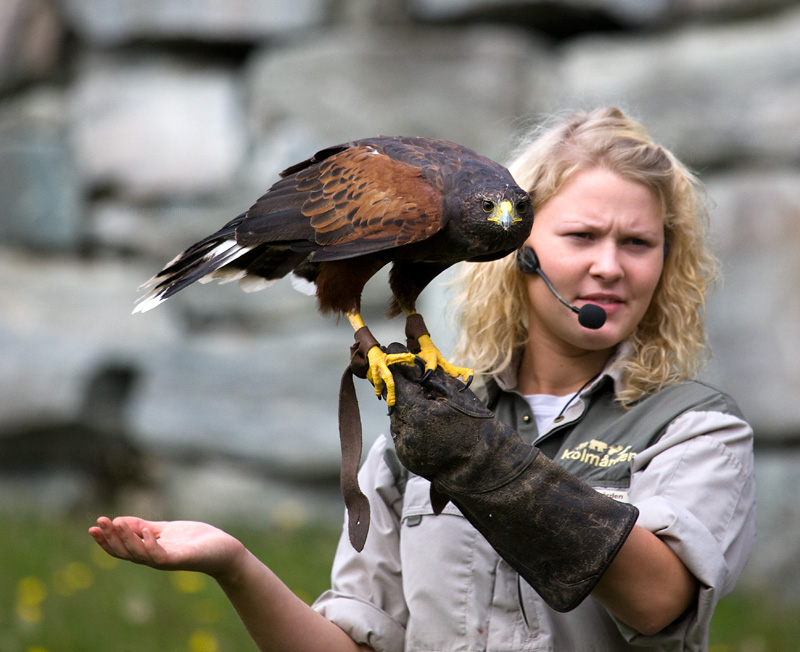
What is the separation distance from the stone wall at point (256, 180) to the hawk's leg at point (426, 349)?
2.24 m

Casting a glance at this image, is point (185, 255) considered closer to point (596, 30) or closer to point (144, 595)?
point (144, 595)

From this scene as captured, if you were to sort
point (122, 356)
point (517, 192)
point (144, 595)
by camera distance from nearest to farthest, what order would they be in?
point (517, 192), point (144, 595), point (122, 356)

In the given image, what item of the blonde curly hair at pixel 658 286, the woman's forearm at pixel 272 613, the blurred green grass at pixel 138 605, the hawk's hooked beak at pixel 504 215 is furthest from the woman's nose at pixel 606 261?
the blurred green grass at pixel 138 605

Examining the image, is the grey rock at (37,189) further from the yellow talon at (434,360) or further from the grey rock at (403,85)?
the yellow talon at (434,360)

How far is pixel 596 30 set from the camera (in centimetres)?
480

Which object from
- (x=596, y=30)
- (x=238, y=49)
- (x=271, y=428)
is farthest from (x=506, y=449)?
(x=238, y=49)

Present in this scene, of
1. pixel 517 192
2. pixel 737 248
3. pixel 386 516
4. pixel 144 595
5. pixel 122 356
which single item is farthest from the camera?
pixel 122 356

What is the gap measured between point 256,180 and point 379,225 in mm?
3476

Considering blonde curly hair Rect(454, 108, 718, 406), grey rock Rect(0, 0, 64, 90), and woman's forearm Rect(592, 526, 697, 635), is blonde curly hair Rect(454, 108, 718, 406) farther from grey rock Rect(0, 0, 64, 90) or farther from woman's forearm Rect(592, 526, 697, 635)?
grey rock Rect(0, 0, 64, 90)

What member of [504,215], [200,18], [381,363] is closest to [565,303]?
[504,215]

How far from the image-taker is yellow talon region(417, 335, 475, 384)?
1.74 meters

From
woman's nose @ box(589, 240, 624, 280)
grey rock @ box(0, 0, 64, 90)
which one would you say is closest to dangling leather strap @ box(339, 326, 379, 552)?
woman's nose @ box(589, 240, 624, 280)

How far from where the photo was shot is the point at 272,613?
1.69 meters

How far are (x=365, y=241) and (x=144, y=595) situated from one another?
2567 millimetres
